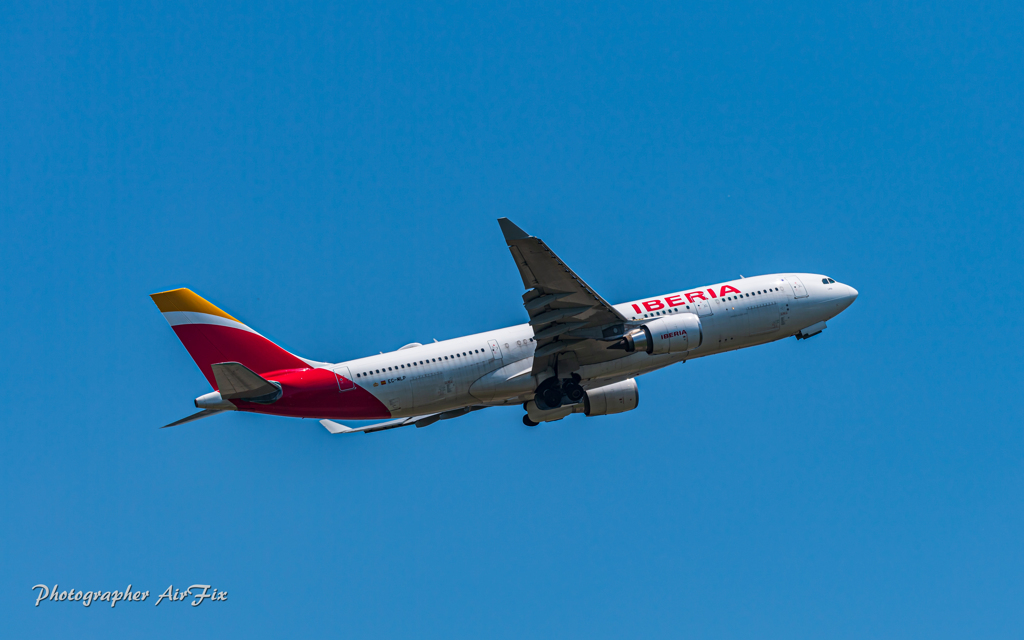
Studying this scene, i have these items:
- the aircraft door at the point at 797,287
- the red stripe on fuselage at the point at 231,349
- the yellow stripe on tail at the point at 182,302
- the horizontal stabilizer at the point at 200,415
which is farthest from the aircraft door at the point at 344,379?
the aircraft door at the point at 797,287

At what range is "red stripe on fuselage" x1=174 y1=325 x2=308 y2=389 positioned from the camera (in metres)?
34.4

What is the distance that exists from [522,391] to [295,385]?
9.70 metres

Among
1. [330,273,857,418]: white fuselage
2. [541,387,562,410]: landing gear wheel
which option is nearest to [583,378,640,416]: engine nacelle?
[330,273,857,418]: white fuselage

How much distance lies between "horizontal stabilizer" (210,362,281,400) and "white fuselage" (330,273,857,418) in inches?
126

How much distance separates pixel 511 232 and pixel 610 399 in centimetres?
1158

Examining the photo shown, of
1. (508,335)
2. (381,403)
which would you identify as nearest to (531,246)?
(508,335)

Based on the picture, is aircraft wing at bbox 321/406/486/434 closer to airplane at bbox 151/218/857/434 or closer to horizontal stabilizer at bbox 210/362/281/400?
airplane at bbox 151/218/857/434

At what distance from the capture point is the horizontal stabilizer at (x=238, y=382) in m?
31.8

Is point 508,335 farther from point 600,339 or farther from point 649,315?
point 649,315

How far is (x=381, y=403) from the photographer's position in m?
35.2

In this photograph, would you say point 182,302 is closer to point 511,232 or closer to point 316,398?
point 316,398

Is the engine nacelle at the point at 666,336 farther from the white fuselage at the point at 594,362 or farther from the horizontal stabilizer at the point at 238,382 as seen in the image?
the horizontal stabilizer at the point at 238,382

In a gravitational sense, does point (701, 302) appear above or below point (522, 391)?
above

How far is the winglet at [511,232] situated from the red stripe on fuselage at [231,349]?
10.4 meters
